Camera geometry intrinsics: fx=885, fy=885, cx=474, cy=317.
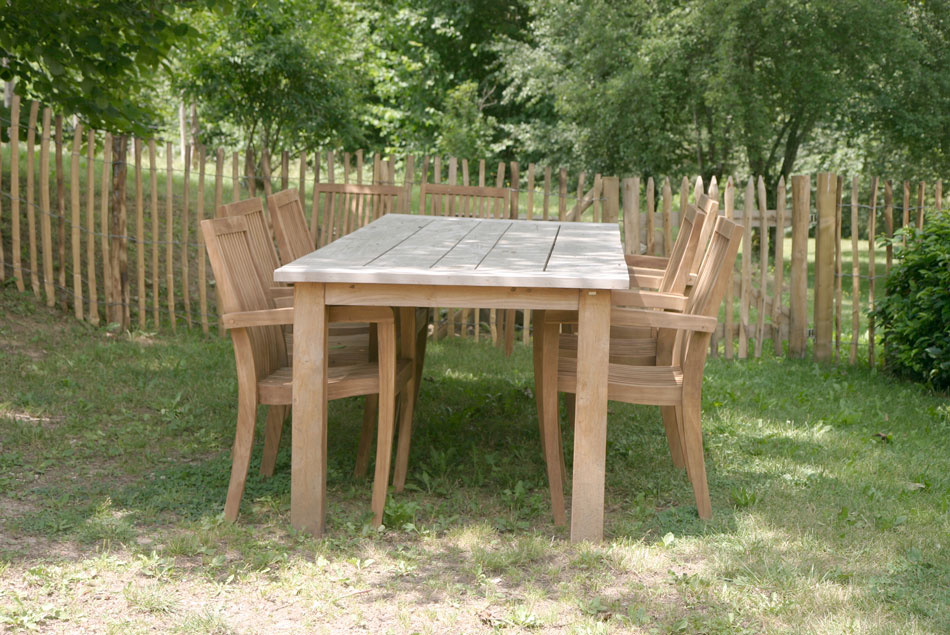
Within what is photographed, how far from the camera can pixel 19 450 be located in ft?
14.3

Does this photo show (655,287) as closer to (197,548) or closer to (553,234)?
(553,234)

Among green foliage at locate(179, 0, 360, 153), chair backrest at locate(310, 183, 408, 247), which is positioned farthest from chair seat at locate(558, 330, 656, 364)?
green foliage at locate(179, 0, 360, 153)

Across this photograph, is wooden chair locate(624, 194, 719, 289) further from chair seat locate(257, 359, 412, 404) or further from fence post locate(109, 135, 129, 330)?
fence post locate(109, 135, 129, 330)

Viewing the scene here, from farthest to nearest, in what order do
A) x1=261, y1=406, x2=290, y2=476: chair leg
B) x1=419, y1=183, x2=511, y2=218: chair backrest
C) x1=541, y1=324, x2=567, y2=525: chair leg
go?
x1=419, y1=183, x2=511, y2=218: chair backrest < x1=261, y1=406, x2=290, y2=476: chair leg < x1=541, y1=324, x2=567, y2=525: chair leg

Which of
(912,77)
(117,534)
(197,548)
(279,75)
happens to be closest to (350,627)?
(197,548)

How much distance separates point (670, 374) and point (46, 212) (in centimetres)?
497

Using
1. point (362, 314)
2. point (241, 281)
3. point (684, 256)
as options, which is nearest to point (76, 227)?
point (241, 281)

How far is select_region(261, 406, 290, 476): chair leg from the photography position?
13.5 feet

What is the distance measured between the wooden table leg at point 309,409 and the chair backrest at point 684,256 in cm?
173

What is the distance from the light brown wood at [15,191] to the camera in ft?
20.7

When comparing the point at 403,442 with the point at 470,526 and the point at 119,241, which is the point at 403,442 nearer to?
the point at 470,526

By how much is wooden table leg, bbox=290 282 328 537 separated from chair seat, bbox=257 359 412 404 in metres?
0.10

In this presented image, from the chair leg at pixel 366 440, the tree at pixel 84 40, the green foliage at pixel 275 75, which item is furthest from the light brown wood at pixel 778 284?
the green foliage at pixel 275 75

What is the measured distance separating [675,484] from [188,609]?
7.33 feet
